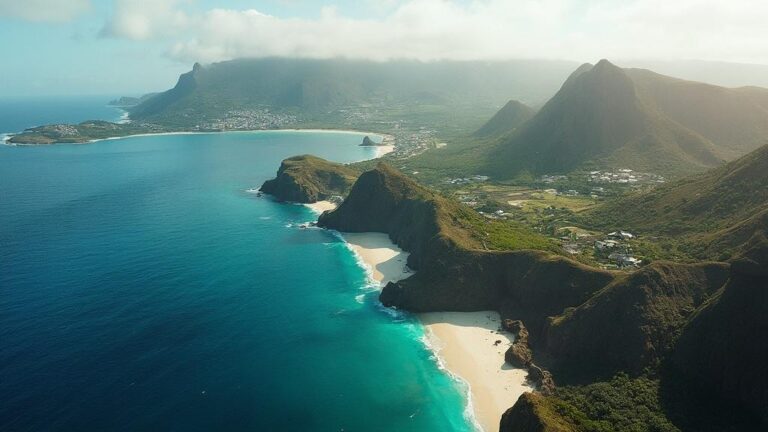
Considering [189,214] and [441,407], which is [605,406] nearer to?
[441,407]

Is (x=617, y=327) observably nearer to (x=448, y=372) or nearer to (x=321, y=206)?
(x=448, y=372)

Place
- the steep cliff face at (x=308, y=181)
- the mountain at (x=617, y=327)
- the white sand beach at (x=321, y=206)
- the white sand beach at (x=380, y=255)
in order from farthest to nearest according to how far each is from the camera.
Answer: the steep cliff face at (x=308, y=181) → the white sand beach at (x=321, y=206) → the white sand beach at (x=380, y=255) → the mountain at (x=617, y=327)

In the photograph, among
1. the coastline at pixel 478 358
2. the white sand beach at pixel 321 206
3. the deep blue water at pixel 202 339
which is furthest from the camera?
the white sand beach at pixel 321 206

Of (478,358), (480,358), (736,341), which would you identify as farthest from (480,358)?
(736,341)

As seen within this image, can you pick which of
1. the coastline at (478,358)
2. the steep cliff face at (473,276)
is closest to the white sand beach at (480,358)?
the coastline at (478,358)

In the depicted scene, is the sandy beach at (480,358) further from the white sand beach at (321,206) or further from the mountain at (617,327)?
the white sand beach at (321,206)

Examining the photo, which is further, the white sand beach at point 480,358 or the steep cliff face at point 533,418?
the white sand beach at point 480,358

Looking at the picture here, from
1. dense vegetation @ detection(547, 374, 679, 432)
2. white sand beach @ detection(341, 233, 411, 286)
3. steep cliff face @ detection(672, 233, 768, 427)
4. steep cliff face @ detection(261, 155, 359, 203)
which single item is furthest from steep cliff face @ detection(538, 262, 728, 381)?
steep cliff face @ detection(261, 155, 359, 203)
